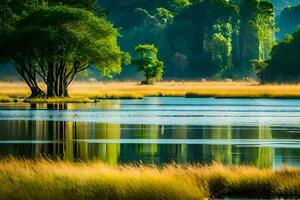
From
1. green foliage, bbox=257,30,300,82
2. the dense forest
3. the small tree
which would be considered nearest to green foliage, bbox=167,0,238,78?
the dense forest

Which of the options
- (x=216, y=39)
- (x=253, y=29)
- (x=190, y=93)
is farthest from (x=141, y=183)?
(x=253, y=29)

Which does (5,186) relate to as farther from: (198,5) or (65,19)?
(198,5)

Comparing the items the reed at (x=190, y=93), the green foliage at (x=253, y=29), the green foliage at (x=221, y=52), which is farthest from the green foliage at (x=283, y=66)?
the green foliage at (x=221, y=52)

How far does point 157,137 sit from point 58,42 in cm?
4734

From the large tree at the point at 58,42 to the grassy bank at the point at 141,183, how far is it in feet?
218

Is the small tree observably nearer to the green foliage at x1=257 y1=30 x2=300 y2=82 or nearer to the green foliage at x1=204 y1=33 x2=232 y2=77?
the green foliage at x1=257 y1=30 x2=300 y2=82

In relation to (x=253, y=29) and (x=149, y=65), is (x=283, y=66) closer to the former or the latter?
(x=149, y=65)

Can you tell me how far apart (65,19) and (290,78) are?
4607 cm

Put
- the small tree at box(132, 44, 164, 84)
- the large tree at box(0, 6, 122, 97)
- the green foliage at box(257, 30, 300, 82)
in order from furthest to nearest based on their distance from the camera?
the small tree at box(132, 44, 164, 84)
the green foliage at box(257, 30, 300, 82)
the large tree at box(0, 6, 122, 97)

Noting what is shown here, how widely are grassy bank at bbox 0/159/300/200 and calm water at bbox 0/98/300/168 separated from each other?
22.0ft

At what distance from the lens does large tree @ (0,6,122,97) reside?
301 feet

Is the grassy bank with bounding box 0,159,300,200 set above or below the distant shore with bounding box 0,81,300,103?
below

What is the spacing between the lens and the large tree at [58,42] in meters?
91.8

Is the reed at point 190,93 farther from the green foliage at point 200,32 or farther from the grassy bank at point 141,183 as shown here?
the grassy bank at point 141,183
